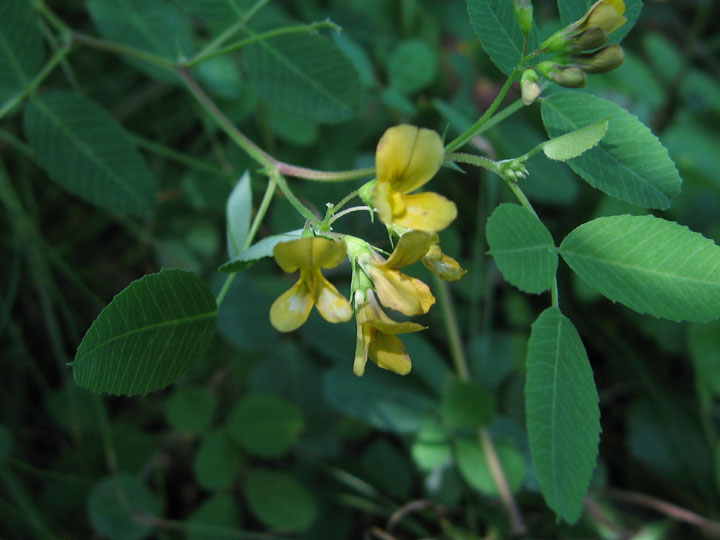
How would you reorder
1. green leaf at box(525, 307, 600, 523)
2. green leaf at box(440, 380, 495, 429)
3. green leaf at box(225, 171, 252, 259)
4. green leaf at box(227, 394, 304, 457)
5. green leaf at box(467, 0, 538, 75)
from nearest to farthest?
green leaf at box(525, 307, 600, 523) → green leaf at box(467, 0, 538, 75) → green leaf at box(225, 171, 252, 259) → green leaf at box(440, 380, 495, 429) → green leaf at box(227, 394, 304, 457)

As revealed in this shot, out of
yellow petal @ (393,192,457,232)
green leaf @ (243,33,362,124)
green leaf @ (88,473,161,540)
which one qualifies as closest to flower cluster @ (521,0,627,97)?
yellow petal @ (393,192,457,232)

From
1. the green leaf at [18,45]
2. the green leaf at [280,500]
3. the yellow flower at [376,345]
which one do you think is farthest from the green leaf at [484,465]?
the green leaf at [18,45]

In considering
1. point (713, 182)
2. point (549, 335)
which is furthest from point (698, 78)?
point (549, 335)

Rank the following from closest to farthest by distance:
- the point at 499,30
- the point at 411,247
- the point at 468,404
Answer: the point at 411,247 → the point at 499,30 → the point at 468,404

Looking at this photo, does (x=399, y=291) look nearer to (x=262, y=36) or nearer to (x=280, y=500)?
(x=262, y=36)

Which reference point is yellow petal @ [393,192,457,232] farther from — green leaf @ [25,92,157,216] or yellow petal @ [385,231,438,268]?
green leaf @ [25,92,157,216]

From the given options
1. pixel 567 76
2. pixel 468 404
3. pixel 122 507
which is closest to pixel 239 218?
pixel 567 76
